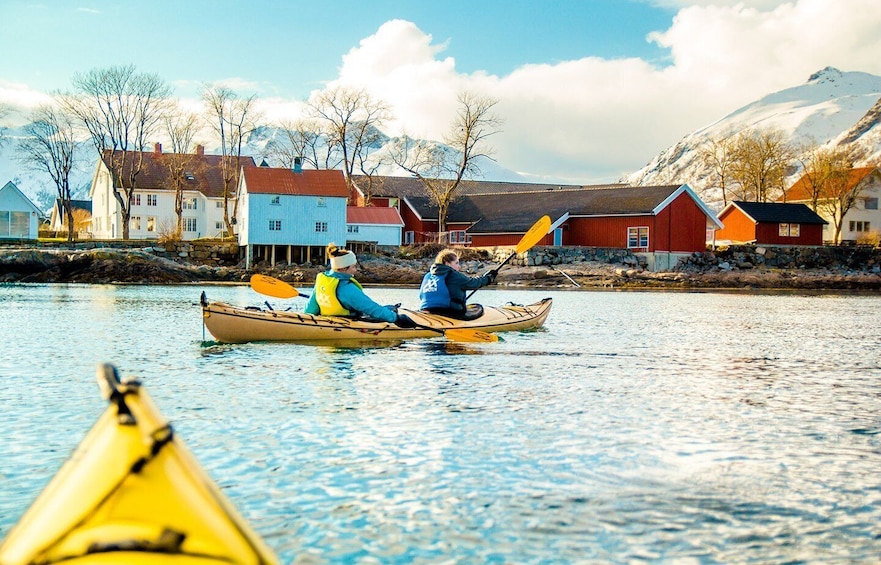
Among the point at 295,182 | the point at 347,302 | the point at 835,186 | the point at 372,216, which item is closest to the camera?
the point at 347,302

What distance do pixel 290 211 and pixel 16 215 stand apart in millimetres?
17904

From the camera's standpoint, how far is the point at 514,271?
47.1m

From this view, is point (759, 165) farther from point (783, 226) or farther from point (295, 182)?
point (295, 182)

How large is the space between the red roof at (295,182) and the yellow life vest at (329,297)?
36.0m

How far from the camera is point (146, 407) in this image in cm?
253

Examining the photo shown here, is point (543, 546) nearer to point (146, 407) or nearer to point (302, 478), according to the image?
point (302, 478)

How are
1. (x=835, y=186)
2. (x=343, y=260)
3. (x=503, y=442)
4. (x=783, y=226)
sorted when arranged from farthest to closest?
(x=835, y=186) < (x=783, y=226) < (x=343, y=260) < (x=503, y=442)

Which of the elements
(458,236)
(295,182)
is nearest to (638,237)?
(458,236)

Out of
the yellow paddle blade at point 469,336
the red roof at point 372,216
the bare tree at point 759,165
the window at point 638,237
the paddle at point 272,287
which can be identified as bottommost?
the yellow paddle blade at point 469,336

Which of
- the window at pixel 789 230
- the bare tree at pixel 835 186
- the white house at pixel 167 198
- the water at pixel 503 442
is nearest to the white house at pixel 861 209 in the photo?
the bare tree at pixel 835 186

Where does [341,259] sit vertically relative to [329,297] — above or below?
above

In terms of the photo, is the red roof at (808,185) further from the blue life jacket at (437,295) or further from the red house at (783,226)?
the blue life jacket at (437,295)

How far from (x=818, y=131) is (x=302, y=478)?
144 meters

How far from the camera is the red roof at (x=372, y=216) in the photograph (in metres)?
58.2
